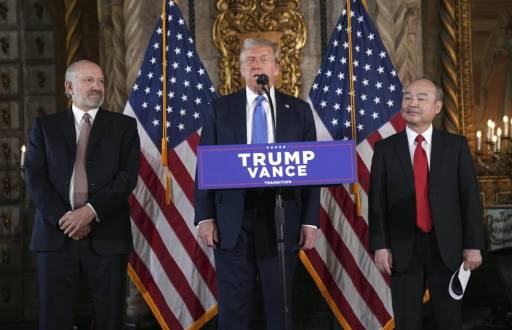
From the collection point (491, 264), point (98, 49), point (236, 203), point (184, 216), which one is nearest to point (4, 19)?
point (98, 49)

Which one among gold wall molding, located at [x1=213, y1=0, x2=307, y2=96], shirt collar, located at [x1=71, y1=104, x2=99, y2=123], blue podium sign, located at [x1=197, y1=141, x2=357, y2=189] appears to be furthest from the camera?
gold wall molding, located at [x1=213, y1=0, x2=307, y2=96]

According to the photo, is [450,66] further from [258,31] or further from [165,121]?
[165,121]

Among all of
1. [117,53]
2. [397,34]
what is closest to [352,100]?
[397,34]

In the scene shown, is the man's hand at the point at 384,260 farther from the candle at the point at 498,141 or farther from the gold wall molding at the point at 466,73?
the gold wall molding at the point at 466,73

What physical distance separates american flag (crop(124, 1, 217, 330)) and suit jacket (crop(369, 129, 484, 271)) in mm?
1653

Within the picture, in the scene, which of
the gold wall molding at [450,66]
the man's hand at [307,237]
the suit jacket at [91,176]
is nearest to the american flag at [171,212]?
the suit jacket at [91,176]

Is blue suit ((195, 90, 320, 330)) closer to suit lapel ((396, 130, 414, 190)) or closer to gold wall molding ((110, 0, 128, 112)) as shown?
suit lapel ((396, 130, 414, 190))

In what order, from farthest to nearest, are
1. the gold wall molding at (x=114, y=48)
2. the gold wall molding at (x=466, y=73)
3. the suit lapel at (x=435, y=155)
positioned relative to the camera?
the gold wall molding at (x=466, y=73) < the gold wall molding at (x=114, y=48) < the suit lapel at (x=435, y=155)

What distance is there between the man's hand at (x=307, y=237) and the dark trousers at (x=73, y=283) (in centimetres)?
104

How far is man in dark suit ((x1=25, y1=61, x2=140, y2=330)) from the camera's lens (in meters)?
4.32

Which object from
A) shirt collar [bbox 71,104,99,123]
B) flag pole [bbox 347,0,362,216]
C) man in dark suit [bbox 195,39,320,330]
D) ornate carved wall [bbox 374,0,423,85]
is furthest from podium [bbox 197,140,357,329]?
ornate carved wall [bbox 374,0,423,85]

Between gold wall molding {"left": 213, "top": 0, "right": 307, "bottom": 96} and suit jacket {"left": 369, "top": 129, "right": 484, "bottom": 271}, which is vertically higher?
gold wall molding {"left": 213, "top": 0, "right": 307, "bottom": 96}

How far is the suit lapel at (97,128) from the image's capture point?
446 cm

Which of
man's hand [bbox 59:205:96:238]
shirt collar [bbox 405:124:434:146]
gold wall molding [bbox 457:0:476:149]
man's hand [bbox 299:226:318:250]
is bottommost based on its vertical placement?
man's hand [bbox 299:226:318:250]
